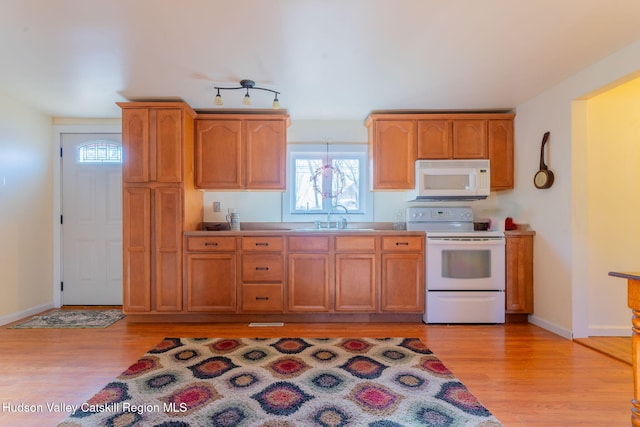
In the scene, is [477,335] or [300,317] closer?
[477,335]

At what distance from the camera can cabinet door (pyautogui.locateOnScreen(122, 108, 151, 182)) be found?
10.4ft

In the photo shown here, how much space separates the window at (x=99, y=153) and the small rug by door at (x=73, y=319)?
180 cm

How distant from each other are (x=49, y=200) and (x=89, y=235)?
0.61m

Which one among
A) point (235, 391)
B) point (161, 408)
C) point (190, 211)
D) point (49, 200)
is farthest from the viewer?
point (49, 200)

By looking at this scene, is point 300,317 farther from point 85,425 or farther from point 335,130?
point 335,130

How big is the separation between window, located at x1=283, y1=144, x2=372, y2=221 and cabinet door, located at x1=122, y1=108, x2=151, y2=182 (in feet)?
5.15

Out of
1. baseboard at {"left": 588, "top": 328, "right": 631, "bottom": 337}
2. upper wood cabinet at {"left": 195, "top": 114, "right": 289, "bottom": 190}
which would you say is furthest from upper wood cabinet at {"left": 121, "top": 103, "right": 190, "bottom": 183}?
baseboard at {"left": 588, "top": 328, "right": 631, "bottom": 337}

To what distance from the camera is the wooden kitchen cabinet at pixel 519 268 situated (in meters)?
3.23

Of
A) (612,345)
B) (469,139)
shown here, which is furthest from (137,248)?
(612,345)

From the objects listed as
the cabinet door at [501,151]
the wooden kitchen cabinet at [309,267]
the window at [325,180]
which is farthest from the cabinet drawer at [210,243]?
the cabinet door at [501,151]

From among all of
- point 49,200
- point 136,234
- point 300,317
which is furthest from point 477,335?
point 49,200

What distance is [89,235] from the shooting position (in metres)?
3.80

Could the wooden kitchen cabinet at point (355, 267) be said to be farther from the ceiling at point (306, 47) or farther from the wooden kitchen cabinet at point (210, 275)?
the ceiling at point (306, 47)

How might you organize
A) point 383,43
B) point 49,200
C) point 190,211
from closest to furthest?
A: point 383,43 → point 190,211 → point 49,200
